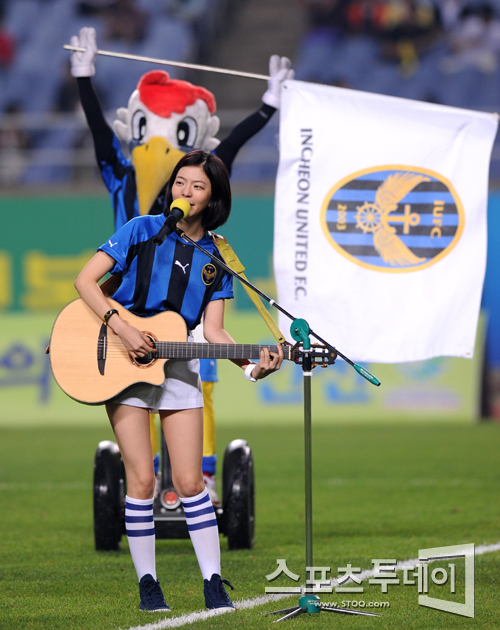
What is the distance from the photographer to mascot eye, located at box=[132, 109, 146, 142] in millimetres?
5588

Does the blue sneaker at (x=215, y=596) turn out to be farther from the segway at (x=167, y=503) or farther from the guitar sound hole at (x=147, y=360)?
the segway at (x=167, y=503)

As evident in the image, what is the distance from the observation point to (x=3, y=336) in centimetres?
1245

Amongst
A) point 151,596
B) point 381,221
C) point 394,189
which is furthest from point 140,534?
point 394,189

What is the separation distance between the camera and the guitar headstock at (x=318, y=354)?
3.50m

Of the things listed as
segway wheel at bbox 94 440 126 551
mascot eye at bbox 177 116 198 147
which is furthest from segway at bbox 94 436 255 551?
mascot eye at bbox 177 116 198 147

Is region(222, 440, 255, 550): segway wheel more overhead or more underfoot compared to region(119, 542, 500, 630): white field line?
more overhead

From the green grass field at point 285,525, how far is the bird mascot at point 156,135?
0.72m

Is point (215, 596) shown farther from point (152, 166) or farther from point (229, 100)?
point (229, 100)

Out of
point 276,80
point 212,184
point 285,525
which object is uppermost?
point 276,80

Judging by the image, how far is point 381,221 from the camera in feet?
17.0

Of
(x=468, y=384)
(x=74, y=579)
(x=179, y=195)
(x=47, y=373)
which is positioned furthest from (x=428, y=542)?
(x=47, y=373)

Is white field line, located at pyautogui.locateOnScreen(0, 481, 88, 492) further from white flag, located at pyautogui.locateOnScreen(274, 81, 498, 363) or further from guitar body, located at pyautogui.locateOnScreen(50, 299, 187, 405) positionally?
guitar body, located at pyautogui.locateOnScreen(50, 299, 187, 405)

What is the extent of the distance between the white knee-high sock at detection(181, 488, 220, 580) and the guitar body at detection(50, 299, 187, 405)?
50 centimetres

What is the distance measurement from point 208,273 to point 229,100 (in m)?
13.9
